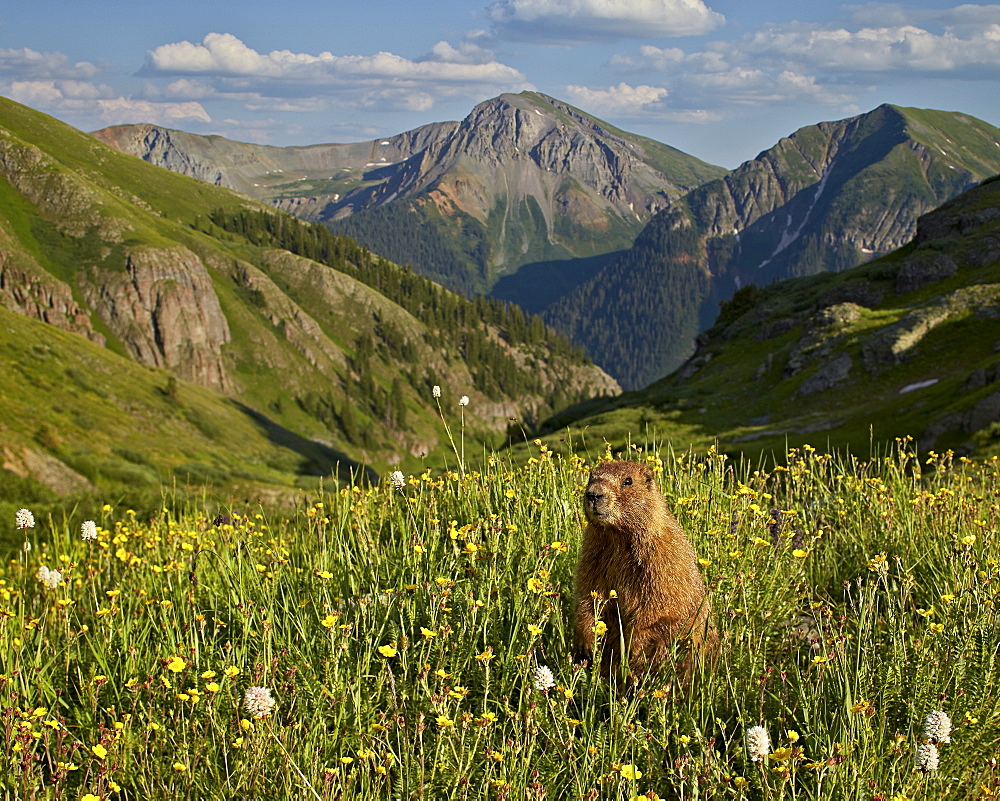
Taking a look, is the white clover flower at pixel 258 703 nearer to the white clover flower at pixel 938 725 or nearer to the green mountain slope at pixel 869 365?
the white clover flower at pixel 938 725

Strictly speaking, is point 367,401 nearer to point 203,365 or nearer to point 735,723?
point 203,365

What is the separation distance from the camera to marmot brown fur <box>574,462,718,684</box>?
440 cm

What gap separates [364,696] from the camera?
4.16 m

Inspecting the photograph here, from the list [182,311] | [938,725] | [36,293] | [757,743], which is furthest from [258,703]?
[182,311]

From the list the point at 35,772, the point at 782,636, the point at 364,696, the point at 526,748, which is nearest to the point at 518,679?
the point at 364,696

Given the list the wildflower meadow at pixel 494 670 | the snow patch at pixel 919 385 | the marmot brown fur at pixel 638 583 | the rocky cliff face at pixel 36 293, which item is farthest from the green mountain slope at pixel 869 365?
the rocky cliff face at pixel 36 293

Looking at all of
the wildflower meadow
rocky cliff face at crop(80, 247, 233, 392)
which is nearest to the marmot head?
the wildflower meadow

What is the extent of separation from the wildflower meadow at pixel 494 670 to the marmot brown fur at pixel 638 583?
193 mm

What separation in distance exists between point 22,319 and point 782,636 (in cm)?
11447

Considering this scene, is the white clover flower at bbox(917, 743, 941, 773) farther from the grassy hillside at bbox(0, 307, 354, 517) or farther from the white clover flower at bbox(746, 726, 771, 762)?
the grassy hillside at bbox(0, 307, 354, 517)

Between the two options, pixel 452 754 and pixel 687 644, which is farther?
pixel 687 644

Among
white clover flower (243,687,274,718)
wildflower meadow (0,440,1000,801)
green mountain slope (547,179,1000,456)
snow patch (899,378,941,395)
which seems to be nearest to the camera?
white clover flower (243,687,274,718)

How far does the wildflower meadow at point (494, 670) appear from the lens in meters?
3.37

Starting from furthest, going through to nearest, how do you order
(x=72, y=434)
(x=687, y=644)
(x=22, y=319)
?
(x=22, y=319)
(x=72, y=434)
(x=687, y=644)
